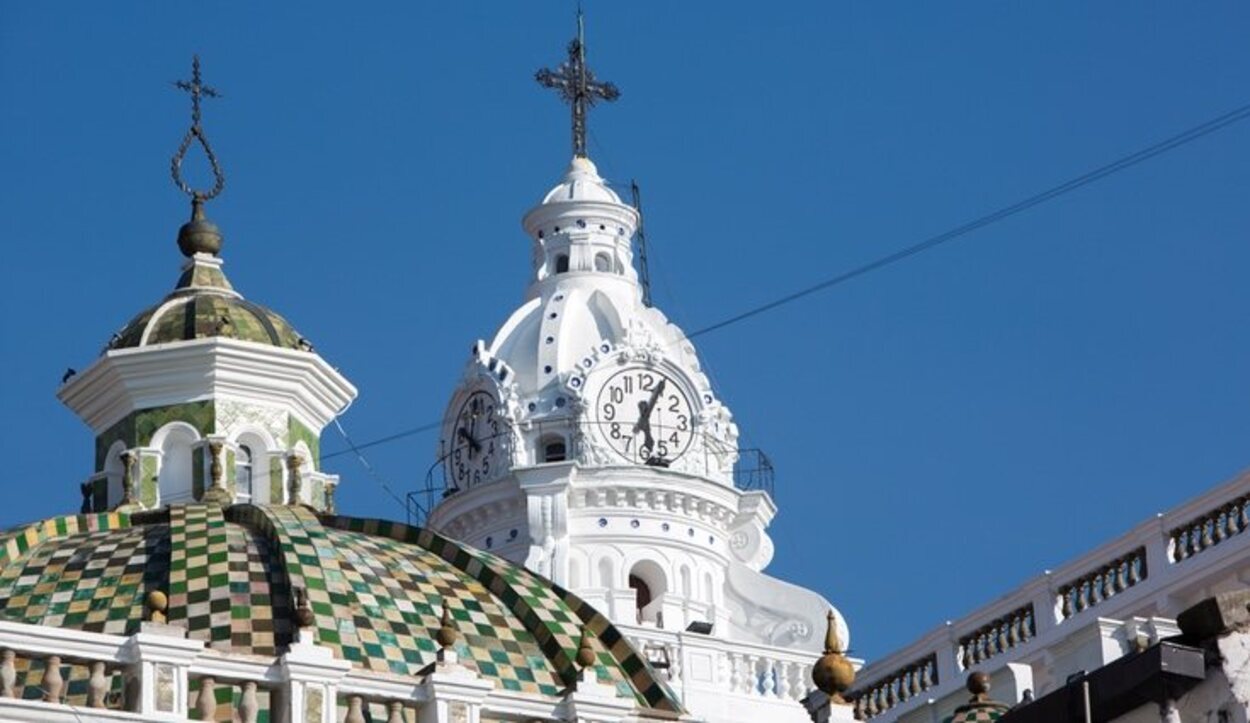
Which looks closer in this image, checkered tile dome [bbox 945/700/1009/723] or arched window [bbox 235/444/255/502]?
checkered tile dome [bbox 945/700/1009/723]

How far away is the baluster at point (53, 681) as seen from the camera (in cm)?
3447

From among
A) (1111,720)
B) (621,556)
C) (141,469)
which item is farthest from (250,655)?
(621,556)

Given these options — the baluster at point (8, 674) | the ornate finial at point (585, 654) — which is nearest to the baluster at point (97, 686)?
the baluster at point (8, 674)

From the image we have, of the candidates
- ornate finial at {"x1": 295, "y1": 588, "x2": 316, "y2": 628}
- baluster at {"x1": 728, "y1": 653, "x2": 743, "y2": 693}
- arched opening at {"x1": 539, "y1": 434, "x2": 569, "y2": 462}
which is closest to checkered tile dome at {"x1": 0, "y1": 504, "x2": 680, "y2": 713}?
ornate finial at {"x1": 295, "y1": 588, "x2": 316, "y2": 628}

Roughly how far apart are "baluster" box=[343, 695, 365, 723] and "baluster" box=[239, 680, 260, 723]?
2.40 feet

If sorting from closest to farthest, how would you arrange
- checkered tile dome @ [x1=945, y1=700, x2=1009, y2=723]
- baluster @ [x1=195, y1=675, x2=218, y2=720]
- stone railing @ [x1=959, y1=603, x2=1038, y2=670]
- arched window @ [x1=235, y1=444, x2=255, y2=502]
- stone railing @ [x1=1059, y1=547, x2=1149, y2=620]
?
baluster @ [x1=195, y1=675, x2=218, y2=720] → checkered tile dome @ [x1=945, y1=700, x2=1009, y2=723] → stone railing @ [x1=1059, y1=547, x2=1149, y2=620] → stone railing @ [x1=959, y1=603, x2=1038, y2=670] → arched window @ [x1=235, y1=444, x2=255, y2=502]

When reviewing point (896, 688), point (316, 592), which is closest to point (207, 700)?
point (316, 592)

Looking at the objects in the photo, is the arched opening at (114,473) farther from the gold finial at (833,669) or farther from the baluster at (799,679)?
the baluster at (799,679)

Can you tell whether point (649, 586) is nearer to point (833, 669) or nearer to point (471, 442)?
point (471, 442)

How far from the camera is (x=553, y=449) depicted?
76000 millimetres

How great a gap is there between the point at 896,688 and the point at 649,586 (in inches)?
1114

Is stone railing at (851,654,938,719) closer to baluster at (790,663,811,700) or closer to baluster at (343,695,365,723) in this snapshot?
baluster at (343,695,365,723)

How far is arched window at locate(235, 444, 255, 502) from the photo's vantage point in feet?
155

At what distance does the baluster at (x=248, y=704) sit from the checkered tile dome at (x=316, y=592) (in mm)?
2909
